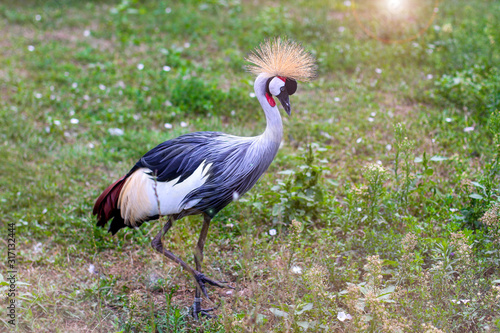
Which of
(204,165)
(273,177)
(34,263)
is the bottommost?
(34,263)

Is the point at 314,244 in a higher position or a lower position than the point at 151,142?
lower

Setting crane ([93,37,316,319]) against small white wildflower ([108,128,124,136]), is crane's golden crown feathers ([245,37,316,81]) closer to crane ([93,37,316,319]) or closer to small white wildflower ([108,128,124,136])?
crane ([93,37,316,319])

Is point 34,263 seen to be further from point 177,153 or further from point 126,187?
point 177,153

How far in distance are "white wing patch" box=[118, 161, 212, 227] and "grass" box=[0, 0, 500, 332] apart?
409 mm

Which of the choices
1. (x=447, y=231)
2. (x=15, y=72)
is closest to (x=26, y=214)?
(x=15, y=72)

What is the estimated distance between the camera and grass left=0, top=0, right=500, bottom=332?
2.92 meters

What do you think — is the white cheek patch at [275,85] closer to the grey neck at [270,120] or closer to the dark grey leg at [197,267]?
the grey neck at [270,120]

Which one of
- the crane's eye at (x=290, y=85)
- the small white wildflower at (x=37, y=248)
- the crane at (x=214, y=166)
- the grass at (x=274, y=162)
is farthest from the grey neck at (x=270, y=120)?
the small white wildflower at (x=37, y=248)

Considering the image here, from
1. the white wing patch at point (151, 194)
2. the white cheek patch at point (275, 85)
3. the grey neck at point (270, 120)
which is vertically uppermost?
the white cheek patch at point (275, 85)

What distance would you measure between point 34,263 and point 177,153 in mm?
1516

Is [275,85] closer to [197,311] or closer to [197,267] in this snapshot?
[197,267]

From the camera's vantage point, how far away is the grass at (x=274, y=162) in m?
2.92

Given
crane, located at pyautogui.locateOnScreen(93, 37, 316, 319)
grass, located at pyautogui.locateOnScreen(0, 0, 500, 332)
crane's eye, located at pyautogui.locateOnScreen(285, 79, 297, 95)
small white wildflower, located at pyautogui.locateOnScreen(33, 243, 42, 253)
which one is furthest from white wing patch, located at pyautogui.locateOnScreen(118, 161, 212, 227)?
small white wildflower, located at pyautogui.locateOnScreen(33, 243, 42, 253)

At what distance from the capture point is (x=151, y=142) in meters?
4.82
